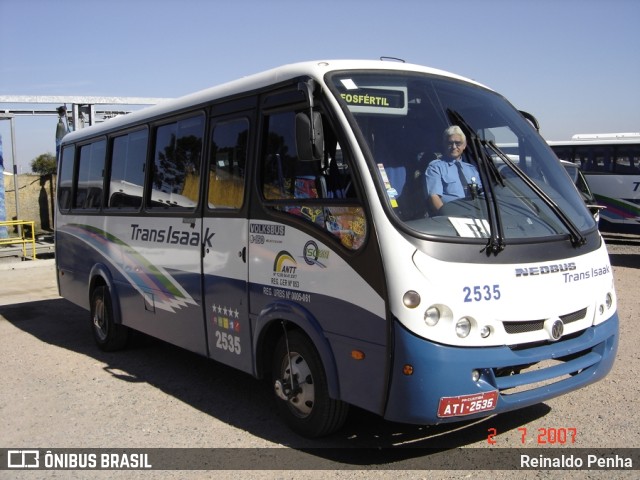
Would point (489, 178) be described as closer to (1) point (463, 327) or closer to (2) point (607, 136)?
(1) point (463, 327)

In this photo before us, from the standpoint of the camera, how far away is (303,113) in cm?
477

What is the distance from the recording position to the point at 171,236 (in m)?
6.77

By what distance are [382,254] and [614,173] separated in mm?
21002

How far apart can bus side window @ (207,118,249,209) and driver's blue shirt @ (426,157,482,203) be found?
178cm

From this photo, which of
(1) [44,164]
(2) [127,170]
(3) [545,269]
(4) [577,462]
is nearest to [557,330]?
(3) [545,269]

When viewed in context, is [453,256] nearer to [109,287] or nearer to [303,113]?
[303,113]

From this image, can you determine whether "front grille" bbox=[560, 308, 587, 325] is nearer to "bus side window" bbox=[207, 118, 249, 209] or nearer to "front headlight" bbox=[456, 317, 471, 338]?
"front headlight" bbox=[456, 317, 471, 338]

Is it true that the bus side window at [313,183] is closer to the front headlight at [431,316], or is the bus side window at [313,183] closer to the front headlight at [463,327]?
the front headlight at [431,316]

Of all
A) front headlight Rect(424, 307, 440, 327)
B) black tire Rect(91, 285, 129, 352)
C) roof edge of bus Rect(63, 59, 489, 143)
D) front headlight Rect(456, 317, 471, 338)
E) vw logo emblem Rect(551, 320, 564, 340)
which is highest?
roof edge of bus Rect(63, 59, 489, 143)

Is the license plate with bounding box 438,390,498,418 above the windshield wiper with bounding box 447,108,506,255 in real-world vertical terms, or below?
below

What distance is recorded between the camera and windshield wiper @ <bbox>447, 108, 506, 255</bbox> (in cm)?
440

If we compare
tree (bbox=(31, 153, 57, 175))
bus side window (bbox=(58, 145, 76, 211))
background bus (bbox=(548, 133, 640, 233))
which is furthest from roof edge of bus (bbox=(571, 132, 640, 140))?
tree (bbox=(31, 153, 57, 175))

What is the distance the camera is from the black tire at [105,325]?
8.39 m

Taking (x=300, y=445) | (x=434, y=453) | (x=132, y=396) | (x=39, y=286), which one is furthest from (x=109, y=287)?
(x=39, y=286)
